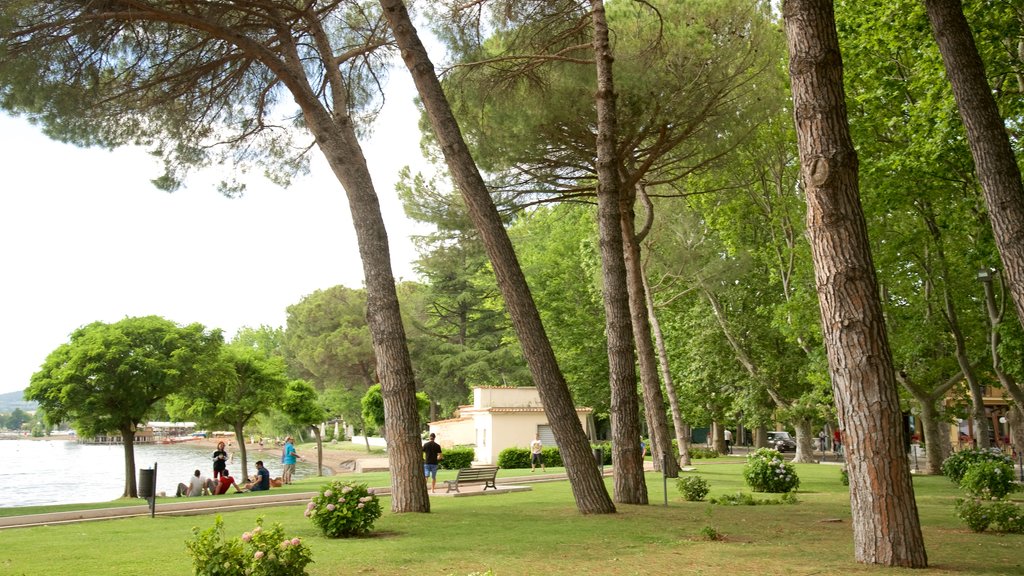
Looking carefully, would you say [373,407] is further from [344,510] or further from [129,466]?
[344,510]

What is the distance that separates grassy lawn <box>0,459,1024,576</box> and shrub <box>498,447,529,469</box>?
17.3 metres

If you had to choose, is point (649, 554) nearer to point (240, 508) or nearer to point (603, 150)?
point (603, 150)

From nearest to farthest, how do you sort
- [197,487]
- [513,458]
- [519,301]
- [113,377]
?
1. [519,301]
2. [197,487]
3. [113,377]
4. [513,458]

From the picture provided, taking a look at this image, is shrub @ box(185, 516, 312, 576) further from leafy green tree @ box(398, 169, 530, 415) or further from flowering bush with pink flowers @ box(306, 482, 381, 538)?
leafy green tree @ box(398, 169, 530, 415)

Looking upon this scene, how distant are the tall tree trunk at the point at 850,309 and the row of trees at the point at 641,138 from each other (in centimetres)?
2

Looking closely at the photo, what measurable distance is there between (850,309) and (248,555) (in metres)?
5.31

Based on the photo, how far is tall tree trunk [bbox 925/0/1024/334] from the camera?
9.22 metres

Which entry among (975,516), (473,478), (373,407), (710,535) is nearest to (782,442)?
(373,407)

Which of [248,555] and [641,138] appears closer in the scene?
[248,555]

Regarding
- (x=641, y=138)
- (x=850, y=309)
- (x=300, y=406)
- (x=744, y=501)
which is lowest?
(x=744, y=501)

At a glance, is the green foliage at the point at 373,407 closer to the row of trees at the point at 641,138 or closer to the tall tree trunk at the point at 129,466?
the tall tree trunk at the point at 129,466

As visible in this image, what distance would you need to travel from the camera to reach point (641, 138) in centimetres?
1734

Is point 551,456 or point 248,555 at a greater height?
point 248,555

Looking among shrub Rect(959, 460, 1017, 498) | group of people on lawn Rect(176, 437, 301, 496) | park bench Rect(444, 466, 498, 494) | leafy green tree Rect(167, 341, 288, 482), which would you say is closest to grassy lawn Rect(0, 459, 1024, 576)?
shrub Rect(959, 460, 1017, 498)
